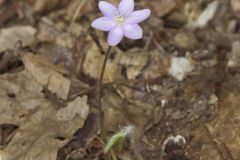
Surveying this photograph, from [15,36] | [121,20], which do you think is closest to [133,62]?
[121,20]

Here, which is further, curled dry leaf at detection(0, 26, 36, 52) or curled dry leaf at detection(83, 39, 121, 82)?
curled dry leaf at detection(0, 26, 36, 52)

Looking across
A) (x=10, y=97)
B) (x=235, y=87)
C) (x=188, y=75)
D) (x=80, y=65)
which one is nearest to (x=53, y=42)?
(x=80, y=65)

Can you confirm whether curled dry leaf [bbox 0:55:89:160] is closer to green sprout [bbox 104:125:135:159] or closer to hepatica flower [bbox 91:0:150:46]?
green sprout [bbox 104:125:135:159]

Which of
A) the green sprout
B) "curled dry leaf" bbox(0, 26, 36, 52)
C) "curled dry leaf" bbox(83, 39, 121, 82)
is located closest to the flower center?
the green sprout

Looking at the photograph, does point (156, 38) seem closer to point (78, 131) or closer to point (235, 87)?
point (235, 87)

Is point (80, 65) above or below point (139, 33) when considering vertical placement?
below

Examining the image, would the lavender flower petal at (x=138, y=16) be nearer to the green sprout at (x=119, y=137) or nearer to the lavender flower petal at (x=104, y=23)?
the lavender flower petal at (x=104, y=23)
